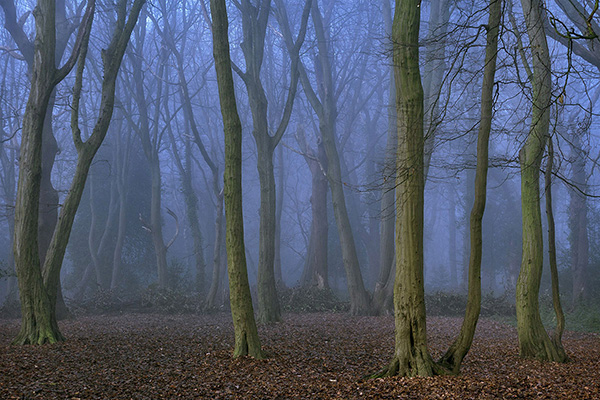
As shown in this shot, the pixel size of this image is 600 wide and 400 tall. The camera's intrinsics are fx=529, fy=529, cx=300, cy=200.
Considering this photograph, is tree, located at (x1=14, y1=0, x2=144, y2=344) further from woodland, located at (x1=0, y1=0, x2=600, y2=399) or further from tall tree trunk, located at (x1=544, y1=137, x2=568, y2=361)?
tall tree trunk, located at (x1=544, y1=137, x2=568, y2=361)

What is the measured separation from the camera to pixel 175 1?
22.0 m

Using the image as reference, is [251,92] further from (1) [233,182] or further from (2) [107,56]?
(1) [233,182]

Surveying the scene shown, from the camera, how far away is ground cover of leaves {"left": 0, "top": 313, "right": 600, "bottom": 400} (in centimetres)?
541

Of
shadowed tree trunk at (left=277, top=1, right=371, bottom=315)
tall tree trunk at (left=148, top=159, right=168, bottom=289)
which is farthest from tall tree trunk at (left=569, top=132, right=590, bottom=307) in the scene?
tall tree trunk at (left=148, top=159, right=168, bottom=289)

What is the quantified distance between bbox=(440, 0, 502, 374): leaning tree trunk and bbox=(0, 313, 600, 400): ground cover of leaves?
331mm

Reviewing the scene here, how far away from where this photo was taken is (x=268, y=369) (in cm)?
670

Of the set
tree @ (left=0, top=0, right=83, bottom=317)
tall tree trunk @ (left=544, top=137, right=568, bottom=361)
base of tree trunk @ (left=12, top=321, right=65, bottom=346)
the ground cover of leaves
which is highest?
tree @ (left=0, top=0, right=83, bottom=317)

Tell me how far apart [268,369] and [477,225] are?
10.3 feet

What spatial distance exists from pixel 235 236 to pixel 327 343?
287cm

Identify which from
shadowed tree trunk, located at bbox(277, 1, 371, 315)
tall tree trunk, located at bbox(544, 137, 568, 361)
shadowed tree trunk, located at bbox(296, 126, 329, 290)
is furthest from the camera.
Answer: shadowed tree trunk, located at bbox(296, 126, 329, 290)

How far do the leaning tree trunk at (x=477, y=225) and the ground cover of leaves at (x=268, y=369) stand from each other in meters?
0.33

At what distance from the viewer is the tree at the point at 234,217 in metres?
7.41

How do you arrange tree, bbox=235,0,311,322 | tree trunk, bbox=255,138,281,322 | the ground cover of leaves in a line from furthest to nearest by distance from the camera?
tree, bbox=235,0,311,322 → tree trunk, bbox=255,138,281,322 → the ground cover of leaves

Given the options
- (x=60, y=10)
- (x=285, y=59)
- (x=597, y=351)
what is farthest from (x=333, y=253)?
(x=597, y=351)
